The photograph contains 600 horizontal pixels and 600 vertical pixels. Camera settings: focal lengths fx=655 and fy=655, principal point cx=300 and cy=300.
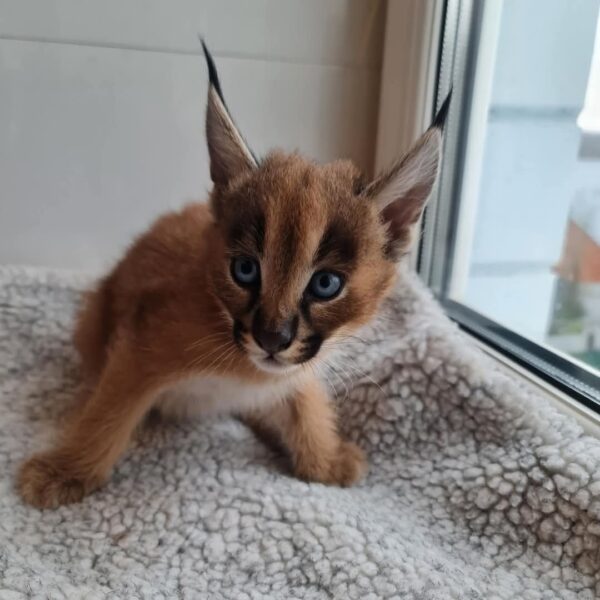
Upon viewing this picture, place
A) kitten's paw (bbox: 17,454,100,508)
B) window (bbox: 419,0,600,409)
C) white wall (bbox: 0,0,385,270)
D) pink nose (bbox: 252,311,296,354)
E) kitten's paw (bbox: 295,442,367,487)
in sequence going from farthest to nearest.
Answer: white wall (bbox: 0,0,385,270) → window (bbox: 419,0,600,409) → kitten's paw (bbox: 295,442,367,487) → kitten's paw (bbox: 17,454,100,508) → pink nose (bbox: 252,311,296,354)

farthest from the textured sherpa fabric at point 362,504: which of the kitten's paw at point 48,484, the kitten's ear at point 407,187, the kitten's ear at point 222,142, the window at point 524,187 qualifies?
the kitten's ear at point 222,142

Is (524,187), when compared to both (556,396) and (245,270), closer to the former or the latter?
(556,396)

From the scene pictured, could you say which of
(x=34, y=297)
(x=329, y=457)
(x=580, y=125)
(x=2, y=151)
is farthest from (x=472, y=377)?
(x=2, y=151)

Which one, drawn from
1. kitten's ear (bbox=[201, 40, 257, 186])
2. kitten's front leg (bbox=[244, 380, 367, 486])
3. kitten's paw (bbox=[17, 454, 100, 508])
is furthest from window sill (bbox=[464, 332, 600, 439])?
kitten's paw (bbox=[17, 454, 100, 508])

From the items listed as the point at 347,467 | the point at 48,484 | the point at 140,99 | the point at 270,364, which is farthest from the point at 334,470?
the point at 140,99

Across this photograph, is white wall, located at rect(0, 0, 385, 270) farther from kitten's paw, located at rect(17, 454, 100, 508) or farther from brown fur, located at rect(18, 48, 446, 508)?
kitten's paw, located at rect(17, 454, 100, 508)
